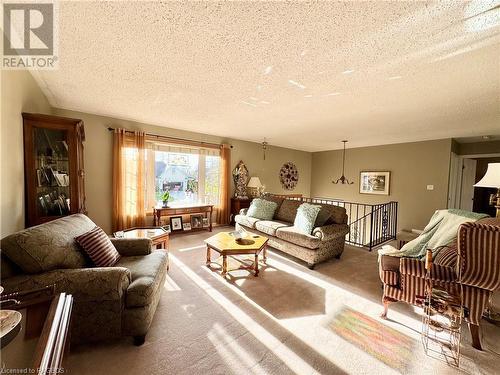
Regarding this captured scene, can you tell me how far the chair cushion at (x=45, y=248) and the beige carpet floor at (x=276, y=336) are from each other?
2.07 feet

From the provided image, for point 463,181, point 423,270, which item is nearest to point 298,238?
point 423,270

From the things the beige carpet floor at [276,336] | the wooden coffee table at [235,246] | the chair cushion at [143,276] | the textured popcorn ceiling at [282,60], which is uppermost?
the textured popcorn ceiling at [282,60]

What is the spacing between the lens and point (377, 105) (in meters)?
2.88

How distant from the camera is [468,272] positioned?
4.95 feet

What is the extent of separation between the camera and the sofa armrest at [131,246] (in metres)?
2.14

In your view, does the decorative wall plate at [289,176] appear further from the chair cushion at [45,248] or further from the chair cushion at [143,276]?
the chair cushion at [45,248]

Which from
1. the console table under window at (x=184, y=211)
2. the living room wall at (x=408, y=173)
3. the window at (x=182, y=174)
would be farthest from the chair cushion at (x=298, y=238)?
the living room wall at (x=408, y=173)

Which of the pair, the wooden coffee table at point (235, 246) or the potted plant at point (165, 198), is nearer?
the wooden coffee table at point (235, 246)

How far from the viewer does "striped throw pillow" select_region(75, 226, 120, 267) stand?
5.67 feet

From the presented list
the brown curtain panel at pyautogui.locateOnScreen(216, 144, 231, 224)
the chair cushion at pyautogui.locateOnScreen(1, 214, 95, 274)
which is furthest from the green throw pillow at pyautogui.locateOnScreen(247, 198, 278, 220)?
the chair cushion at pyautogui.locateOnScreen(1, 214, 95, 274)

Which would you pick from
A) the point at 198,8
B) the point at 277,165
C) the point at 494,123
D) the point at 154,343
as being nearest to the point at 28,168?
the point at 154,343

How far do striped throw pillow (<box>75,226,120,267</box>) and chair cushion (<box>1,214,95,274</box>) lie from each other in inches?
2.2

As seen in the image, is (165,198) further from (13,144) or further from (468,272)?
(468,272)

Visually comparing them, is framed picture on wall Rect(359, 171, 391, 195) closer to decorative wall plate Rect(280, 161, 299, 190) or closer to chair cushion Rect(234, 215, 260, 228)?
decorative wall plate Rect(280, 161, 299, 190)
